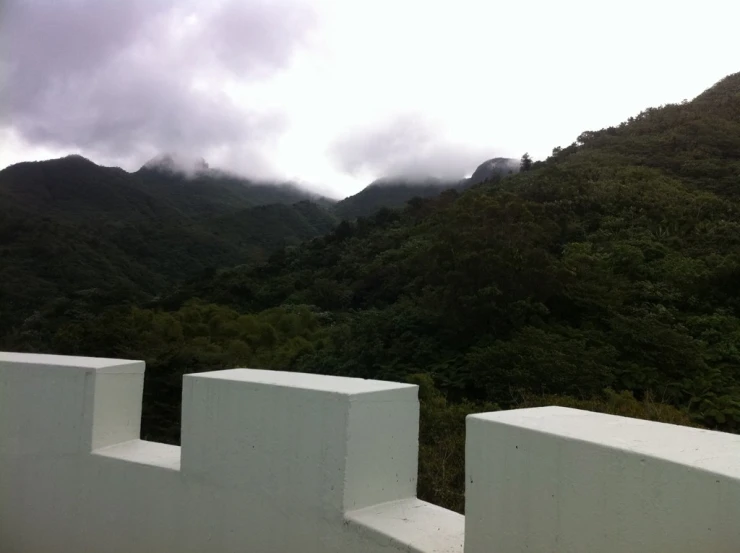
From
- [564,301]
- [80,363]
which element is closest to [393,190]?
[564,301]

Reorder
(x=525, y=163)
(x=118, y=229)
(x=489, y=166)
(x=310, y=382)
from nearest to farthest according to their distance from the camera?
(x=310, y=382) < (x=525, y=163) < (x=118, y=229) < (x=489, y=166)

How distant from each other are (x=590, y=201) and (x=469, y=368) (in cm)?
1096

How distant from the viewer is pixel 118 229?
36812mm

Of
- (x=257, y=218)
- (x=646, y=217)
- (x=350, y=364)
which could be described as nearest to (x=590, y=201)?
(x=646, y=217)

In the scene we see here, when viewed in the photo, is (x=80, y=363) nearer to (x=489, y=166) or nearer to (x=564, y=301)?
(x=564, y=301)

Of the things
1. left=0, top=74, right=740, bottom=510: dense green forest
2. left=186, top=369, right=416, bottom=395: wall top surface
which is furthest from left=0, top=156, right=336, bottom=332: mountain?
left=186, top=369, right=416, bottom=395: wall top surface

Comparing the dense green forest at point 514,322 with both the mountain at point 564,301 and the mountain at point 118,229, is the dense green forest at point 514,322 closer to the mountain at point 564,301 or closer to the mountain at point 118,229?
the mountain at point 564,301

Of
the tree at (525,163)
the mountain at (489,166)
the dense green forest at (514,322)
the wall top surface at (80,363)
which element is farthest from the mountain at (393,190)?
the wall top surface at (80,363)

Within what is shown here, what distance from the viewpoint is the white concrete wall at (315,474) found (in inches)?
51.3

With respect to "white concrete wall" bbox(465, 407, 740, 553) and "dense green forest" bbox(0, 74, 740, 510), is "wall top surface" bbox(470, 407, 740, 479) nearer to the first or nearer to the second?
"white concrete wall" bbox(465, 407, 740, 553)

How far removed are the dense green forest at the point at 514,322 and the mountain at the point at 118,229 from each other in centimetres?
769

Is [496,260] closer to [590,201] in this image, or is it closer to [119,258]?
[590,201]

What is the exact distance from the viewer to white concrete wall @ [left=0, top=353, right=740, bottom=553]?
1.30 meters

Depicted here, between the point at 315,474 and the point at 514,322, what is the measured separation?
764 cm
